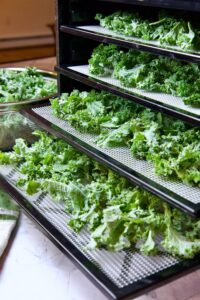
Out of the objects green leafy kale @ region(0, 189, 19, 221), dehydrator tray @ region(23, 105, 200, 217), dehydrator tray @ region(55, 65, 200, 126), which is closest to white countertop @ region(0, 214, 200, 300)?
green leafy kale @ region(0, 189, 19, 221)

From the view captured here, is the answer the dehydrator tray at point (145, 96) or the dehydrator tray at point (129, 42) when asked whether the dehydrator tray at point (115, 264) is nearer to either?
the dehydrator tray at point (145, 96)

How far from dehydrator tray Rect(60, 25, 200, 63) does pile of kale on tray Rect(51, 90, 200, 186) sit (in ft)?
0.76

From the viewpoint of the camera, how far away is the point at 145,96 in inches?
50.4

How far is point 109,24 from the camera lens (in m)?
1.54

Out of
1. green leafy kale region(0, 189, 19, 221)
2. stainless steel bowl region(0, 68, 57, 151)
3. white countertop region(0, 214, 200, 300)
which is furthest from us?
stainless steel bowl region(0, 68, 57, 151)

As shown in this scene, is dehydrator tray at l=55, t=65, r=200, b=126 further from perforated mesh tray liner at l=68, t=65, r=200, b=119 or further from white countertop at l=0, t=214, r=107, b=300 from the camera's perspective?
white countertop at l=0, t=214, r=107, b=300

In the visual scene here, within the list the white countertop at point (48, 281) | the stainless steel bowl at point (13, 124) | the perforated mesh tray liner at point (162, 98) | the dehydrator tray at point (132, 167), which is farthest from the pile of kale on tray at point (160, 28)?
the white countertop at point (48, 281)

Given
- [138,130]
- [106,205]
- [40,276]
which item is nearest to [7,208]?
[40,276]

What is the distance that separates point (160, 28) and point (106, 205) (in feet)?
1.85

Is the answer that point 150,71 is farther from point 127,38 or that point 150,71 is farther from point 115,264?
point 115,264

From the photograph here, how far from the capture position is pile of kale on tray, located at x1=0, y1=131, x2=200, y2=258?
1173 millimetres

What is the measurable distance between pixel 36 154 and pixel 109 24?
549 mm

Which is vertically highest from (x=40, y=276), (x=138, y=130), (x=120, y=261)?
(x=138, y=130)

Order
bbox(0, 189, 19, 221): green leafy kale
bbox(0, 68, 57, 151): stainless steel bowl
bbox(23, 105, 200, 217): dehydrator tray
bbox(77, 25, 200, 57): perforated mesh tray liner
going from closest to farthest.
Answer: bbox(23, 105, 200, 217): dehydrator tray
bbox(77, 25, 200, 57): perforated mesh tray liner
bbox(0, 189, 19, 221): green leafy kale
bbox(0, 68, 57, 151): stainless steel bowl
